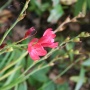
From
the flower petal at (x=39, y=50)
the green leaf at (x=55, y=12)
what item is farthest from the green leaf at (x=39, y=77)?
the flower petal at (x=39, y=50)

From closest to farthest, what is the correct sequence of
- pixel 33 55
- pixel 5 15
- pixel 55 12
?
pixel 33 55 → pixel 55 12 → pixel 5 15

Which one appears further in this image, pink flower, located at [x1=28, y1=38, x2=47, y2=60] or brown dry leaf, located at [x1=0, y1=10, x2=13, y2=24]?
brown dry leaf, located at [x1=0, y1=10, x2=13, y2=24]

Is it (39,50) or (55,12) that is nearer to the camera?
(39,50)

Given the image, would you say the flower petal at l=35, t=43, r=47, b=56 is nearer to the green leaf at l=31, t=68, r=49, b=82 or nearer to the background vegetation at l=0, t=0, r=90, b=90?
the background vegetation at l=0, t=0, r=90, b=90

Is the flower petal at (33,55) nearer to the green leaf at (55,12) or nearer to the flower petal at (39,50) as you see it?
the flower petal at (39,50)

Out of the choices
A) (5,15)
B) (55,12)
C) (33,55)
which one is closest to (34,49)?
(33,55)

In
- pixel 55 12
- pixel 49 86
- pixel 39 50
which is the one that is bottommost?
pixel 49 86

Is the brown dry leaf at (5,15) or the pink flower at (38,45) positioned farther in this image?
the brown dry leaf at (5,15)

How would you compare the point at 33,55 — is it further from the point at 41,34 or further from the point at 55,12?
the point at 41,34

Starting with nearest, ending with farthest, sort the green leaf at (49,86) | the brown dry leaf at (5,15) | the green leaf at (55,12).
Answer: the green leaf at (49,86)
the green leaf at (55,12)
the brown dry leaf at (5,15)

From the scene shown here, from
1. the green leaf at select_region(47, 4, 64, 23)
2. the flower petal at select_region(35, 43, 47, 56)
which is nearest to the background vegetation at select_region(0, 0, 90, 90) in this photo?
the green leaf at select_region(47, 4, 64, 23)

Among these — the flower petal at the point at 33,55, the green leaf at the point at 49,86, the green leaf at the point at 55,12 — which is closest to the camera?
the flower petal at the point at 33,55
